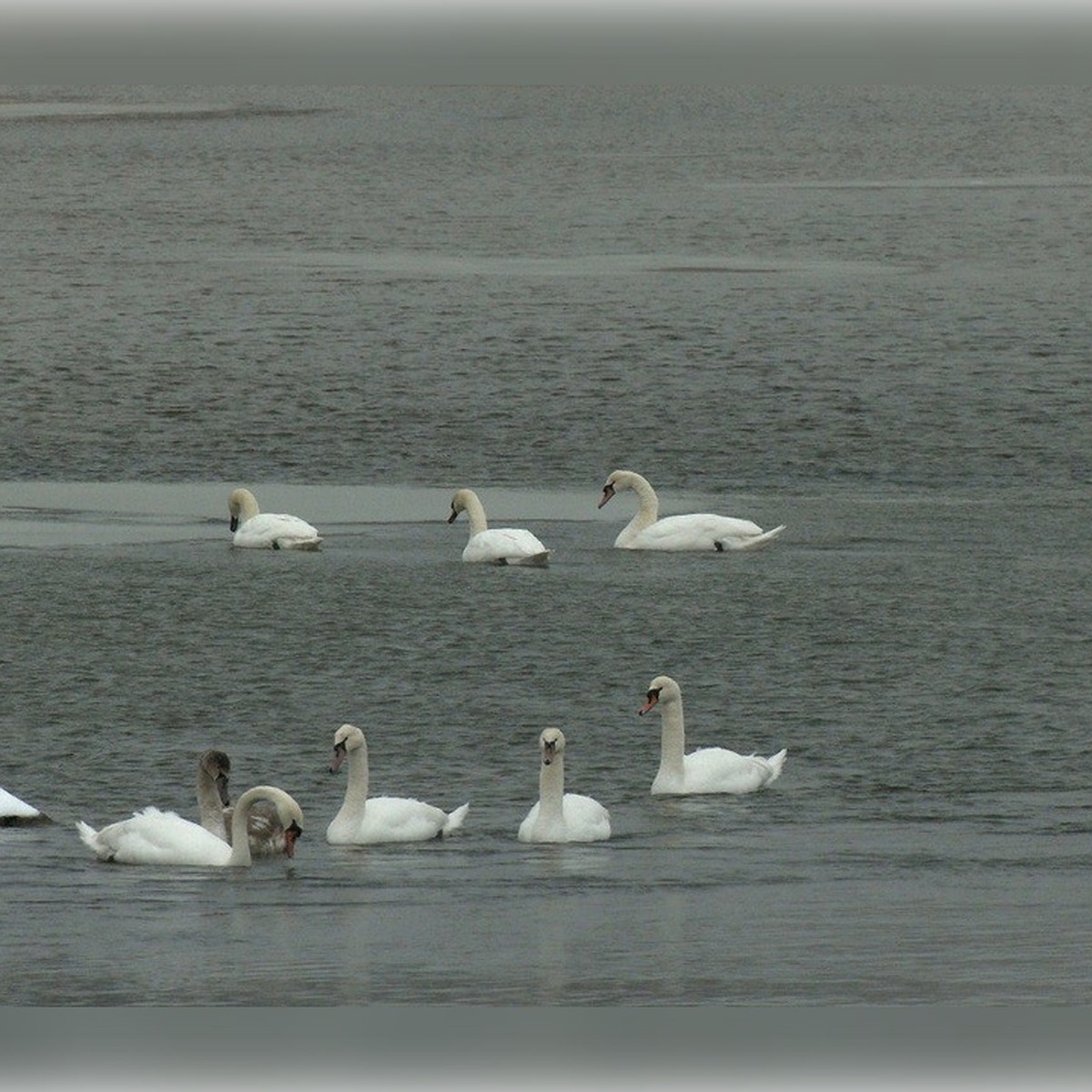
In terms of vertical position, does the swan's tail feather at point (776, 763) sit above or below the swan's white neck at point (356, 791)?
above

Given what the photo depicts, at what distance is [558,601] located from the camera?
1681cm

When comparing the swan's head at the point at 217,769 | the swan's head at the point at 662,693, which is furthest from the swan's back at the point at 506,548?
the swan's head at the point at 217,769

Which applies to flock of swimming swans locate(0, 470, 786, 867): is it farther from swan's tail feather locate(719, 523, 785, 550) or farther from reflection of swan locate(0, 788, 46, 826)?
swan's tail feather locate(719, 523, 785, 550)

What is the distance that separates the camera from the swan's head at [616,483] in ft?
63.5

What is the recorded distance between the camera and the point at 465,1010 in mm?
8906

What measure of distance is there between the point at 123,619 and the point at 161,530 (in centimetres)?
304

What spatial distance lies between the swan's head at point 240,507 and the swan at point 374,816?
6601 mm

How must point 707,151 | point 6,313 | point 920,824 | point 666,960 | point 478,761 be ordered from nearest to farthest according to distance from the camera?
point 666,960, point 920,824, point 478,761, point 6,313, point 707,151

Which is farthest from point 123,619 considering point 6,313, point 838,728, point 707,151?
point 707,151

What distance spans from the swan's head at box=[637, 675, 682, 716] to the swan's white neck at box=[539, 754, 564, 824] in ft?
4.38

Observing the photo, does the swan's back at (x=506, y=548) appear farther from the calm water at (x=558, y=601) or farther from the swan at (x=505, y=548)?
the calm water at (x=558, y=601)

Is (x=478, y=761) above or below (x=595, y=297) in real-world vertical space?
below

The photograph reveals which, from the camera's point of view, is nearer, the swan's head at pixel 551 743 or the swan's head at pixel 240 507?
the swan's head at pixel 551 743

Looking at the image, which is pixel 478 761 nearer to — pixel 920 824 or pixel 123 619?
pixel 920 824
